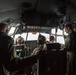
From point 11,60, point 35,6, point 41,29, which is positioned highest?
point 35,6

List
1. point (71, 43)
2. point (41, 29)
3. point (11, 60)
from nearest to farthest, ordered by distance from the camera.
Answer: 1. point (11, 60)
2. point (41, 29)
3. point (71, 43)

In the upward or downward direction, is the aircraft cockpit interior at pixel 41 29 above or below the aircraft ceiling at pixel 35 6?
below

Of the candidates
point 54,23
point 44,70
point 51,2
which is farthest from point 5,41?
point 51,2

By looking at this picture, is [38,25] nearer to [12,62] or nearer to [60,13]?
[60,13]

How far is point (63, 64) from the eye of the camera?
1.80 meters

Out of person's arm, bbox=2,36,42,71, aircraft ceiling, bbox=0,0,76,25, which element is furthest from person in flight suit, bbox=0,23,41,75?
aircraft ceiling, bbox=0,0,76,25

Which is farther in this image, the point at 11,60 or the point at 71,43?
the point at 71,43

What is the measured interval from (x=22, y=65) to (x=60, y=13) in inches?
81.8

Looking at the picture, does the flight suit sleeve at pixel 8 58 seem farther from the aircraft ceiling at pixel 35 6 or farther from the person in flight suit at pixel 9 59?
the aircraft ceiling at pixel 35 6

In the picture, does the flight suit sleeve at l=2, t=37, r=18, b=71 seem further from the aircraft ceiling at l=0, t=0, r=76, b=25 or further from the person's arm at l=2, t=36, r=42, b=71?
the aircraft ceiling at l=0, t=0, r=76, b=25

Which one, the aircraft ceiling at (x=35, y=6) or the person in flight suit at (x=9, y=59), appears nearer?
the person in flight suit at (x=9, y=59)

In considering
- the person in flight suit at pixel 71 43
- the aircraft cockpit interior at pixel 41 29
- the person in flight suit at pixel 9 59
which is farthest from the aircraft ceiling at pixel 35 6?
the person in flight suit at pixel 9 59

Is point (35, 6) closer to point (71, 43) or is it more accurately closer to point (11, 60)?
point (71, 43)

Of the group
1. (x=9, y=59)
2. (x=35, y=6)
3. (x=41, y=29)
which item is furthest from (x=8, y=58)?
(x=35, y=6)
